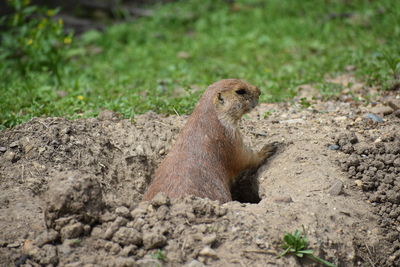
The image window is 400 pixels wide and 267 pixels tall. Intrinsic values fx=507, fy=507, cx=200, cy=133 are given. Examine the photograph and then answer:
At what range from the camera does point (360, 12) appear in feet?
32.0

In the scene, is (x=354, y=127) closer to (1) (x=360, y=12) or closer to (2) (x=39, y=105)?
(2) (x=39, y=105)

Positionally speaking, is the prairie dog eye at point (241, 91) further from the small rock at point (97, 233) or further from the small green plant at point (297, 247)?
the small rock at point (97, 233)

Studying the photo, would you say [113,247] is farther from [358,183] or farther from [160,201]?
[358,183]

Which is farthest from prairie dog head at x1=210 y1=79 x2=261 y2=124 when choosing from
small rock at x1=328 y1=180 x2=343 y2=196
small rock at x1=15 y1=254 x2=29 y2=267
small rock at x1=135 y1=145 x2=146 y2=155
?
small rock at x1=15 y1=254 x2=29 y2=267

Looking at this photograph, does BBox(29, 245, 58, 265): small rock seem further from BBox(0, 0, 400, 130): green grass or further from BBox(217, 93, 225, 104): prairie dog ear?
BBox(0, 0, 400, 130): green grass

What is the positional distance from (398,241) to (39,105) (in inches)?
179

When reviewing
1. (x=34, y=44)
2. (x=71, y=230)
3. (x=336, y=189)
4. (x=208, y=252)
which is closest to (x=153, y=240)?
(x=208, y=252)

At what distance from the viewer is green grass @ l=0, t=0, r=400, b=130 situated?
21.9ft

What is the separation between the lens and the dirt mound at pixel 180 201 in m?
3.66

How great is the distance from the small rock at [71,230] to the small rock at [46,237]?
64 millimetres

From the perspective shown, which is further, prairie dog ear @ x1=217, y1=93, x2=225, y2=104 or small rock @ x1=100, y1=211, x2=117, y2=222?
prairie dog ear @ x1=217, y1=93, x2=225, y2=104

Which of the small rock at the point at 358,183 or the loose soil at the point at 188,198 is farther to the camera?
the small rock at the point at 358,183

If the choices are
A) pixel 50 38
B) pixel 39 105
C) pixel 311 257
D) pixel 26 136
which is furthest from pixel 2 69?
pixel 311 257

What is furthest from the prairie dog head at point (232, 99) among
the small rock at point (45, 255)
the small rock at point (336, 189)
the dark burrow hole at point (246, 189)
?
the small rock at point (45, 255)
